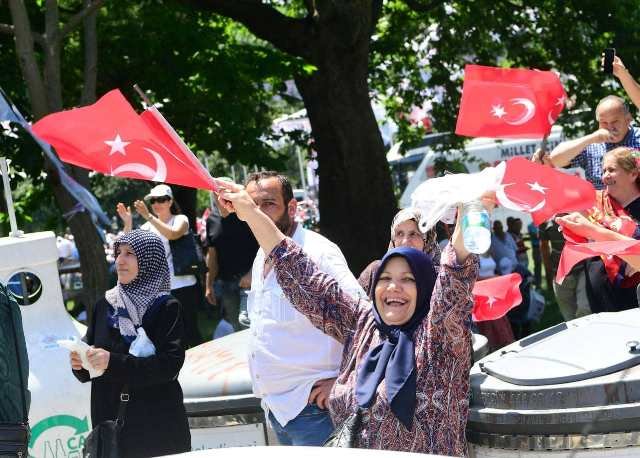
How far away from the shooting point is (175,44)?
46.3ft

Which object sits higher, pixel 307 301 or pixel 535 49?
pixel 535 49

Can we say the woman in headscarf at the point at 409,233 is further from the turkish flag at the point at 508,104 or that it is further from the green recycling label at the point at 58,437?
the green recycling label at the point at 58,437

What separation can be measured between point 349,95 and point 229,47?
5.56ft

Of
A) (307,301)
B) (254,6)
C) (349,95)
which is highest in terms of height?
(254,6)

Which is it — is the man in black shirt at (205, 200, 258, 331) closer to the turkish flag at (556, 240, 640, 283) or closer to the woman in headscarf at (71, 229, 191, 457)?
the woman in headscarf at (71, 229, 191, 457)

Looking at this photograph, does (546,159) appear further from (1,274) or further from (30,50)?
(30,50)

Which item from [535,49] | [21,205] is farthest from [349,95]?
[535,49]

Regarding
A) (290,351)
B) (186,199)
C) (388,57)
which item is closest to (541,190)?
(290,351)

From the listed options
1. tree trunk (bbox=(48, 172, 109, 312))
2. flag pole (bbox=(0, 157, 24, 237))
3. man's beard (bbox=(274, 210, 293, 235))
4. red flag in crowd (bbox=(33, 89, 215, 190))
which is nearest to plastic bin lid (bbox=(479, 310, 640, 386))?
man's beard (bbox=(274, 210, 293, 235))

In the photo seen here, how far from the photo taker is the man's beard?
16.0 ft

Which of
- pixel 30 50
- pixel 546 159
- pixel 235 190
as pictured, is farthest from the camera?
pixel 30 50

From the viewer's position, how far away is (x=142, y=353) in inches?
197

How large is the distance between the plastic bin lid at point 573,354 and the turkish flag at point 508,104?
1.38 metres

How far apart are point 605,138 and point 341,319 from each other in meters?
2.46
